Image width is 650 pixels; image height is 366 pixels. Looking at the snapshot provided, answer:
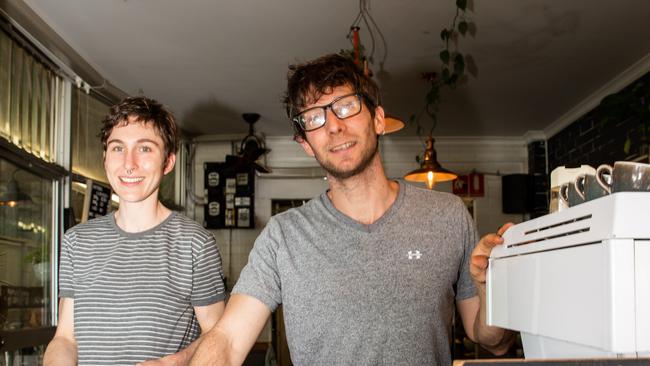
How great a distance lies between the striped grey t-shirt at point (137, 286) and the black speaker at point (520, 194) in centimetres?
639

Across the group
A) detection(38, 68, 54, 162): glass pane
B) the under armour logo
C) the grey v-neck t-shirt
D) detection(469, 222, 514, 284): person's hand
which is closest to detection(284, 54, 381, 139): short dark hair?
the grey v-neck t-shirt

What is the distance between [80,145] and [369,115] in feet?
13.0

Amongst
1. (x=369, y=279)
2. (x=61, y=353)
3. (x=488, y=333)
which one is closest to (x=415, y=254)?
(x=369, y=279)

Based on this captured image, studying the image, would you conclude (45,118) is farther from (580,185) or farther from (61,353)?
(580,185)

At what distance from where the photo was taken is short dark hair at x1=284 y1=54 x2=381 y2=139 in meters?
1.64

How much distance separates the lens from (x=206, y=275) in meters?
1.75

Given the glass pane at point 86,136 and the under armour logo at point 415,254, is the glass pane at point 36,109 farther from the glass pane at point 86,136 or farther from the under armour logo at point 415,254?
the under armour logo at point 415,254

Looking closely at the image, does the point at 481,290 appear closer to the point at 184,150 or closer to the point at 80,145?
the point at 80,145

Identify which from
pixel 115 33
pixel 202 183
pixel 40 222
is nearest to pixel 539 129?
pixel 202 183

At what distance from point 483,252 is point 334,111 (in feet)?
1.77

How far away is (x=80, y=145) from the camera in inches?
198

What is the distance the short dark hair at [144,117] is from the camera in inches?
69.9

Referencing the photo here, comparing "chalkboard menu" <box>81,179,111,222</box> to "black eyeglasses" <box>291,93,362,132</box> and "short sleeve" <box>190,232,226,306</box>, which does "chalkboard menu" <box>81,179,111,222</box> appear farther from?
"black eyeglasses" <box>291,93,362,132</box>

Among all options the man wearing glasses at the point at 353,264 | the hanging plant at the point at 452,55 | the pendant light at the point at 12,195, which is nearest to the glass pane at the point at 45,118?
the pendant light at the point at 12,195
